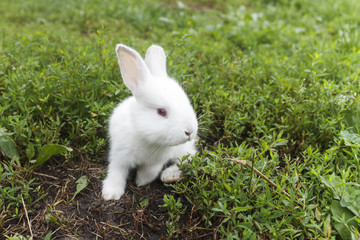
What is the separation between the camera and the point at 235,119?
3.45m

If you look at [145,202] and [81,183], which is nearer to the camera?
[145,202]

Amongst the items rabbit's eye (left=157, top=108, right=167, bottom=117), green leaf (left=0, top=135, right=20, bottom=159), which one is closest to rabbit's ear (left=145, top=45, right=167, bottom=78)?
rabbit's eye (left=157, top=108, right=167, bottom=117)

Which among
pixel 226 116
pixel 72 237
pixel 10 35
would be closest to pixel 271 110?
pixel 226 116

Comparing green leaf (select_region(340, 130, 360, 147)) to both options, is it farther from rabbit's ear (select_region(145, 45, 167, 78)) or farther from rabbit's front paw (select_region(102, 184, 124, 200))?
rabbit's front paw (select_region(102, 184, 124, 200))

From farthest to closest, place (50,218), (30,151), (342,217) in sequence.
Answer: (30,151) < (50,218) < (342,217)

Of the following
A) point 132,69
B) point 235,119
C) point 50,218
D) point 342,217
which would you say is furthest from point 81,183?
point 342,217

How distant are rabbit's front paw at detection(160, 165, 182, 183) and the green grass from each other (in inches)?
3.7

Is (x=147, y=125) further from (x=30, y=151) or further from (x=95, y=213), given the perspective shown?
(x=30, y=151)

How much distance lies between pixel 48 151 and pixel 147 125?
0.95 meters

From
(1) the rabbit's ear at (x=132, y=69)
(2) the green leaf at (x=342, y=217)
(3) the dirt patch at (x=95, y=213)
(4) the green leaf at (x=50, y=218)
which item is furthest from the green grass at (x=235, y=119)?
(1) the rabbit's ear at (x=132, y=69)

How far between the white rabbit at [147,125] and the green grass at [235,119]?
26 cm

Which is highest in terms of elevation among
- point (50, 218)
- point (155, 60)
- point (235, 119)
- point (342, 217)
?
point (155, 60)

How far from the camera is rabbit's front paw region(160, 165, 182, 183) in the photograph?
3.02 meters

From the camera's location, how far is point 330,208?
95.8 inches
